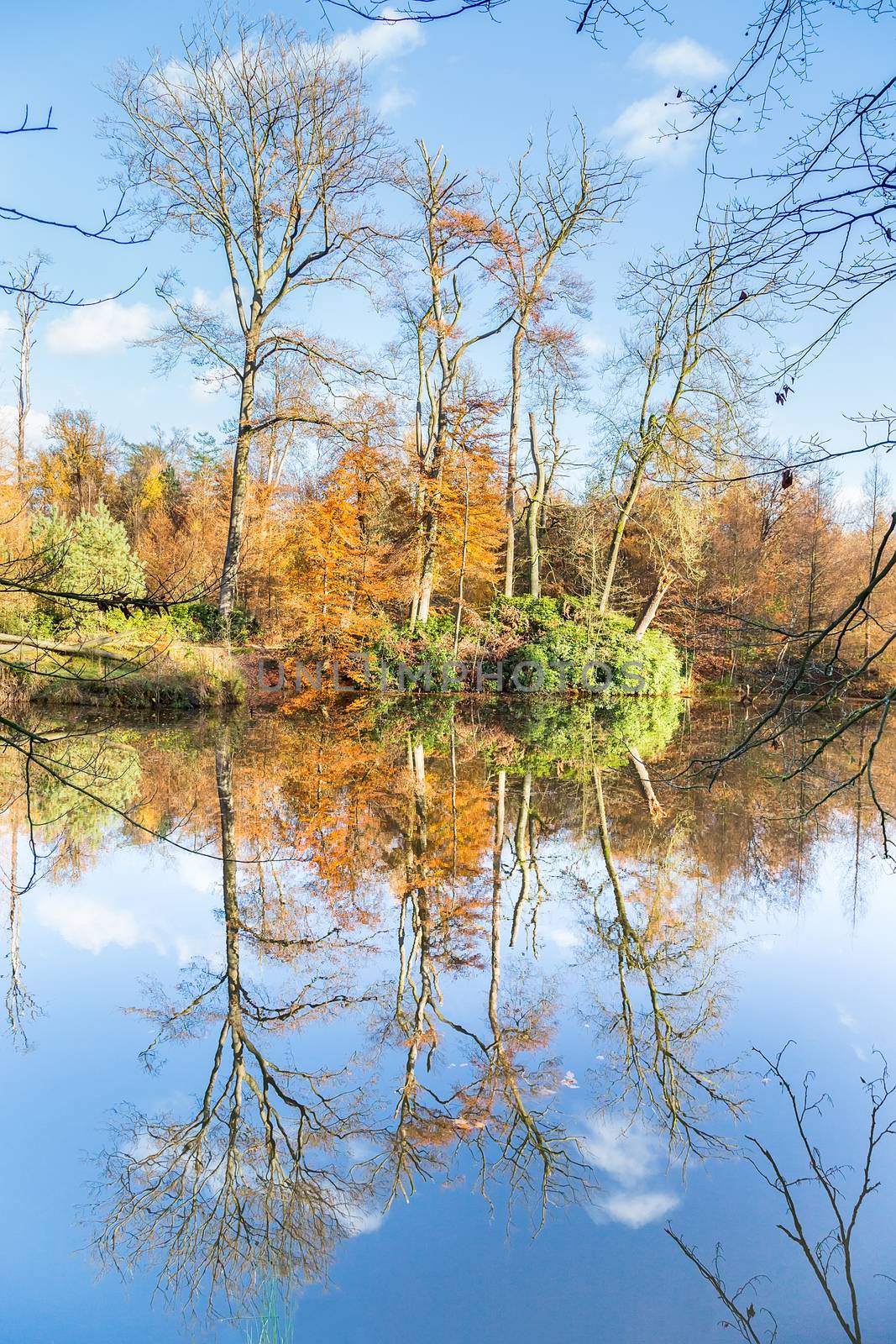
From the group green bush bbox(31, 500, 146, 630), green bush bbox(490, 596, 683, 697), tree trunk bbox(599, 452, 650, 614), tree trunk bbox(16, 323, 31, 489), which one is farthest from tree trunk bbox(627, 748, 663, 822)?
tree trunk bbox(16, 323, 31, 489)

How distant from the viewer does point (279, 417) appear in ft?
59.4

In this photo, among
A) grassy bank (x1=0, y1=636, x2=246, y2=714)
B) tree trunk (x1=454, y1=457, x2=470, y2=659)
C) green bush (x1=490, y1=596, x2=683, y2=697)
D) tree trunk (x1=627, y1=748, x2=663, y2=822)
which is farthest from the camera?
green bush (x1=490, y1=596, x2=683, y2=697)

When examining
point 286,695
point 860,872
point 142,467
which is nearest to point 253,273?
point 286,695

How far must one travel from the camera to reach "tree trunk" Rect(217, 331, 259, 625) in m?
17.7

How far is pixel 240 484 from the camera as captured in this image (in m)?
18.4

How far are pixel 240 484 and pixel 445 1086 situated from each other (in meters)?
16.8

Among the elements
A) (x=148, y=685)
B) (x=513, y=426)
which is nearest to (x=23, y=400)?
(x=513, y=426)

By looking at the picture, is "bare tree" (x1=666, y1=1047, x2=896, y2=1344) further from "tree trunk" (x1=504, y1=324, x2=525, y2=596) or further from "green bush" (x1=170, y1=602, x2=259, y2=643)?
"tree trunk" (x1=504, y1=324, x2=525, y2=596)

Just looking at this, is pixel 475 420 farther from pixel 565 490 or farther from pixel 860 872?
pixel 860 872

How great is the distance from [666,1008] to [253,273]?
Answer: 18795mm

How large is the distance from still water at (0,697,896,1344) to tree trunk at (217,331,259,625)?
37.2 feet

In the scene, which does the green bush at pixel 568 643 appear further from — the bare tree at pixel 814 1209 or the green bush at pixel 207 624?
the bare tree at pixel 814 1209

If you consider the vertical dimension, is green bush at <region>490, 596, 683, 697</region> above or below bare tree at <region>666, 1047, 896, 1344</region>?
above

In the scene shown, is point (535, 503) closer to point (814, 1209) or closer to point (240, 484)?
point (240, 484)
